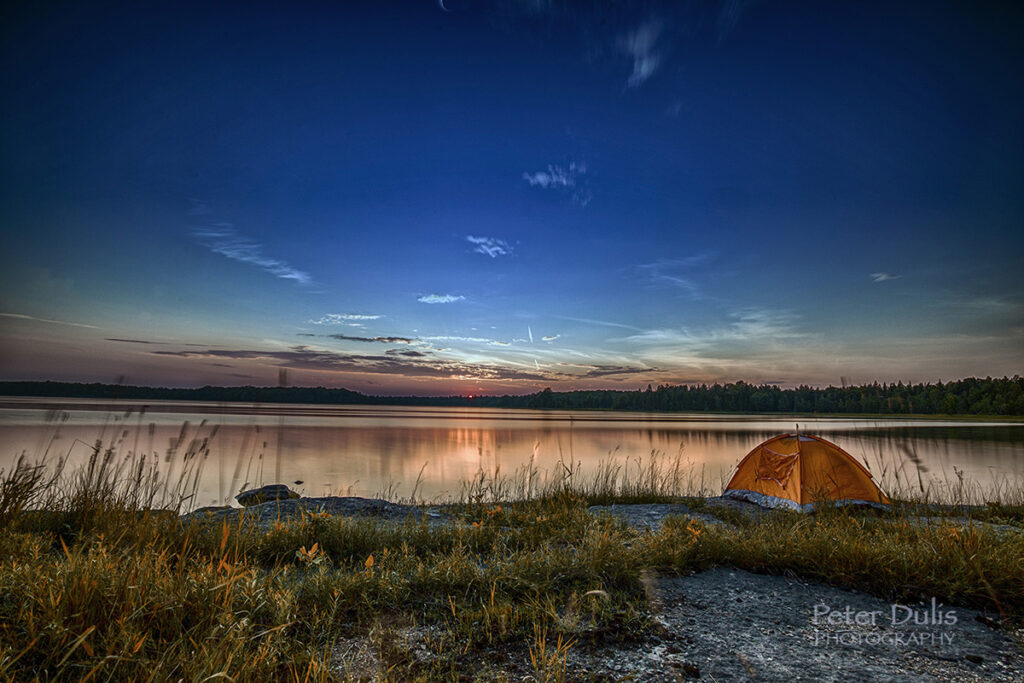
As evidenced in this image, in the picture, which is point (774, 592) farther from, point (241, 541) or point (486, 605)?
point (241, 541)

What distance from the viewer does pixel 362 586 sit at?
3848 millimetres

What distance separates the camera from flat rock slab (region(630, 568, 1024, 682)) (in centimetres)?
303

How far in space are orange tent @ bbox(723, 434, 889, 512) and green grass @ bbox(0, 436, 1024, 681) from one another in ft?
14.3

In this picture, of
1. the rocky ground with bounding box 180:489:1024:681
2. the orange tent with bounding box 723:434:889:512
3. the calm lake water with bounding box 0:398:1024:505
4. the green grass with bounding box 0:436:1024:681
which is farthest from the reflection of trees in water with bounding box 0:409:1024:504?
the rocky ground with bounding box 180:489:1024:681

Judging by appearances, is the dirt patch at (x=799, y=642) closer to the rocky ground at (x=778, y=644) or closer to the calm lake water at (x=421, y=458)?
the rocky ground at (x=778, y=644)

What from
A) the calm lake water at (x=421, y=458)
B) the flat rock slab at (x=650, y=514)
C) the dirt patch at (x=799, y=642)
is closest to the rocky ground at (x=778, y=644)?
the dirt patch at (x=799, y=642)

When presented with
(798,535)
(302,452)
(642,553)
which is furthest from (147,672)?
(302,452)

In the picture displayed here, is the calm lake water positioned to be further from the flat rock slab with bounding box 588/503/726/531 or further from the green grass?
the green grass

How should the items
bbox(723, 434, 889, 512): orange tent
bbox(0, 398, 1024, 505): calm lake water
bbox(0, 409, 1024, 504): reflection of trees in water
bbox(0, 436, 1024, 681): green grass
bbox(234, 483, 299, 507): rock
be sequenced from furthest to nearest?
bbox(0, 409, 1024, 504): reflection of trees in water < bbox(0, 398, 1024, 505): calm lake water < bbox(723, 434, 889, 512): orange tent < bbox(234, 483, 299, 507): rock < bbox(0, 436, 1024, 681): green grass

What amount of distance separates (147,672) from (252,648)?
656mm

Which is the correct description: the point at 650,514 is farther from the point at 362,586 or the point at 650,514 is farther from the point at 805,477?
the point at 362,586

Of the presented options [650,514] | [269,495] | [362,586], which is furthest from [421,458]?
[362,586]

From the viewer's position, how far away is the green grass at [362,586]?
2590 mm

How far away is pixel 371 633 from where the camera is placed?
3033mm
